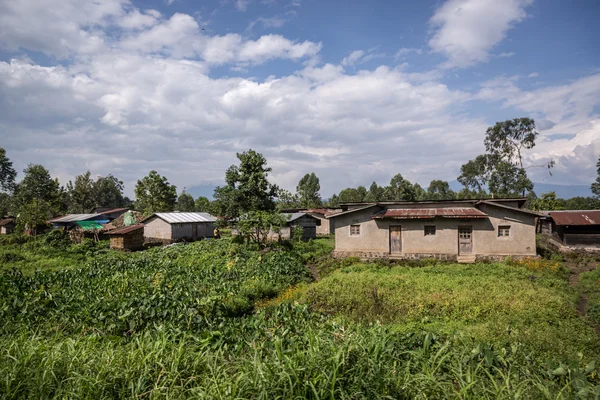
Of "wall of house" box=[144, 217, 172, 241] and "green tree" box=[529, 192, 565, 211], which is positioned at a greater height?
"green tree" box=[529, 192, 565, 211]

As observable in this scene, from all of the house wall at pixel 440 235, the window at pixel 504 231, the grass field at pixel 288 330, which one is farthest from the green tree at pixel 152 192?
the window at pixel 504 231

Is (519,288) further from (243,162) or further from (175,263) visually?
(243,162)

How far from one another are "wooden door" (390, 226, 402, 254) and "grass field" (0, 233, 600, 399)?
244 cm

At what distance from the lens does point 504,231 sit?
2139cm

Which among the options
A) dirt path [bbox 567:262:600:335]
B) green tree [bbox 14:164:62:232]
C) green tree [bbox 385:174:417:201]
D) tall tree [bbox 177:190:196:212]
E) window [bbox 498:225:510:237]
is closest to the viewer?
dirt path [bbox 567:262:600:335]

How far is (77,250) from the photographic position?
27641 millimetres

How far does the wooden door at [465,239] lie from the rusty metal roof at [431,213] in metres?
1.12

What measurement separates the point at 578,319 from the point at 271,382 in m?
11.8

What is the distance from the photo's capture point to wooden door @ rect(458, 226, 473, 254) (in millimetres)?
21859

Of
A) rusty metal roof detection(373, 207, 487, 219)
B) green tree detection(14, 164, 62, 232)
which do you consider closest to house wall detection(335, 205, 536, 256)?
rusty metal roof detection(373, 207, 487, 219)

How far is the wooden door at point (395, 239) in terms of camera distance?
23047 millimetres

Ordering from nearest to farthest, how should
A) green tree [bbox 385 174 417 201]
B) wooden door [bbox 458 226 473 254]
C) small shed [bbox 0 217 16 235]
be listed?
wooden door [bbox 458 226 473 254] → small shed [bbox 0 217 16 235] → green tree [bbox 385 174 417 201]

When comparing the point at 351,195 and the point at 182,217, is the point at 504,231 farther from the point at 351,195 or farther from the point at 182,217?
the point at 351,195

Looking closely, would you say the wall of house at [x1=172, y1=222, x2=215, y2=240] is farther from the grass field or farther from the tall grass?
the tall grass
